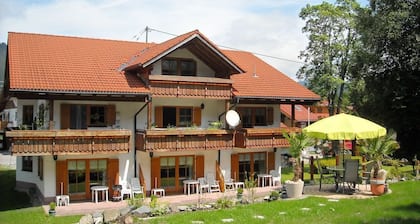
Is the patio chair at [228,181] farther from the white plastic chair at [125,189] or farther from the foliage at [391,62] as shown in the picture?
the foliage at [391,62]

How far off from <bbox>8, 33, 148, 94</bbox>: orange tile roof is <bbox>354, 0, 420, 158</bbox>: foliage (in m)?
16.1

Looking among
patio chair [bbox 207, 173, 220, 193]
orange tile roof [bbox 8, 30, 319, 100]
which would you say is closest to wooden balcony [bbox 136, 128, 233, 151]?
patio chair [bbox 207, 173, 220, 193]

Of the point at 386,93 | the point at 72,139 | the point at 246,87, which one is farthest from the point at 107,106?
the point at 386,93

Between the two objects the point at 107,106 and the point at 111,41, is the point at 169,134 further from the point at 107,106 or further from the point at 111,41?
the point at 111,41

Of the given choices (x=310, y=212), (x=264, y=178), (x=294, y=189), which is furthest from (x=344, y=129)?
(x=264, y=178)

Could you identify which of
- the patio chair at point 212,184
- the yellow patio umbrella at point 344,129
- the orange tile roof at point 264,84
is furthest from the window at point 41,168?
the yellow patio umbrella at point 344,129

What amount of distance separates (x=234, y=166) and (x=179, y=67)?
6.11 meters

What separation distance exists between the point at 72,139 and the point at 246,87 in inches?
395

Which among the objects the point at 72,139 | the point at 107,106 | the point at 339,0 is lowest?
the point at 72,139

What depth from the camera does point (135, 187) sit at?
20.3 metres

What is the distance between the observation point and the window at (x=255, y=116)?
2428cm

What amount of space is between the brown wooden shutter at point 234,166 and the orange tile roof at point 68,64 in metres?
6.36

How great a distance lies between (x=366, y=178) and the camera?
20000mm

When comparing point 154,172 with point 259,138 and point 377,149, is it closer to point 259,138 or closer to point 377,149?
point 259,138
